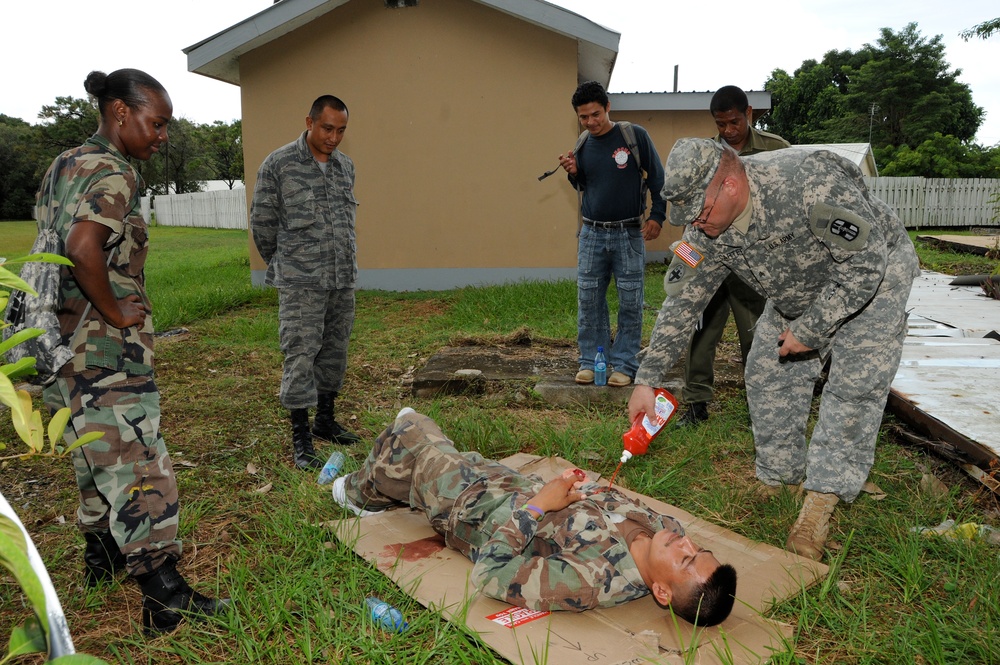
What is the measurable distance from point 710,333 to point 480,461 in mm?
2095

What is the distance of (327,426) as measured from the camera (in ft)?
14.3

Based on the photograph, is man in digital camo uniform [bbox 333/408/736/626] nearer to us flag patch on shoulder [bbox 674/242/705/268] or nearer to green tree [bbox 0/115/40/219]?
us flag patch on shoulder [bbox 674/242/705/268]

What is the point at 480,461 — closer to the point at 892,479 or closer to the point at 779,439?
the point at 779,439

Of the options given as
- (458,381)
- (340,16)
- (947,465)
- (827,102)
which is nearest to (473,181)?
(340,16)

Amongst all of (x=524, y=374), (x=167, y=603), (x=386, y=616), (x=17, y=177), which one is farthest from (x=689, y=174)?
(x=17, y=177)

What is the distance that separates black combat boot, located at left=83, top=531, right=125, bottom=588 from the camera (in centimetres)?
273

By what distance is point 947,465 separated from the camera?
3.77m

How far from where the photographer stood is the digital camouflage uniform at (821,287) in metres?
2.69

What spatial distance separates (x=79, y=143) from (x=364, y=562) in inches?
1839

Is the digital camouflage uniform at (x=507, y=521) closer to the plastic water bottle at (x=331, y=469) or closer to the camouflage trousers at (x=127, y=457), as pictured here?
the plastic water bottle at (x=331, y=469)

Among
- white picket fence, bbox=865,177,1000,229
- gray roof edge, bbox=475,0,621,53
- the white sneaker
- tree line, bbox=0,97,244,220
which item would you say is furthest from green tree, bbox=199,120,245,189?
the white sneaker

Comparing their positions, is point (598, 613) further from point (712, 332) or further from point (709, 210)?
point (712, 332)

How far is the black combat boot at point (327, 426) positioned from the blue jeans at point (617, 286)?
1837 mm

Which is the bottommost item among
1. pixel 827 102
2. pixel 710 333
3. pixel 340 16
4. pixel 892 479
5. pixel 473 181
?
pixel 892 479
